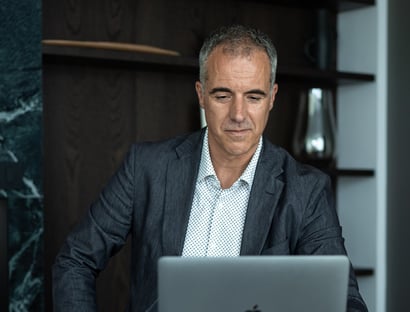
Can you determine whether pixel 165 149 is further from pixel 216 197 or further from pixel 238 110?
pixel 238 110

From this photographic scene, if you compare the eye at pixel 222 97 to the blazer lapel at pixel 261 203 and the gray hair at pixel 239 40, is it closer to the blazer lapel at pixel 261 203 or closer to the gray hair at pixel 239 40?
the gray hair at pixel 239 40

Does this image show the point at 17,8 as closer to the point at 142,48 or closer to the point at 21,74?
the point at 21,74

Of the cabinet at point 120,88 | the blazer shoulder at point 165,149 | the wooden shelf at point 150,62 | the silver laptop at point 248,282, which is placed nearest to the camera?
the silver laptop at point 248,282

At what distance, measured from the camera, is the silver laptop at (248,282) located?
56.1 inches

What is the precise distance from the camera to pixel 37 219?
9.36ft

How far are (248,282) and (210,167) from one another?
2.55ft

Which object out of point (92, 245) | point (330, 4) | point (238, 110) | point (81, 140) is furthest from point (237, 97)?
point (330, 4)

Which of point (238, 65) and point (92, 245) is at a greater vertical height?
point (238, 65)

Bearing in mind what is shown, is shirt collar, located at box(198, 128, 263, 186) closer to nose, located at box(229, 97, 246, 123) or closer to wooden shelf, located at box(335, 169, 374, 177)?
nose, located at box(229, 97, 246, 123)

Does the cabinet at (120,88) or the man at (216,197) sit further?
the cabinet at (120,88)

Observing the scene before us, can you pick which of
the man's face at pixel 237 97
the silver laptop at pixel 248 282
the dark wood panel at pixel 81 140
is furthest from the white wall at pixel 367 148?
the silver laptop at pixel 248 282

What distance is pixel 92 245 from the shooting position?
2064 millimetres

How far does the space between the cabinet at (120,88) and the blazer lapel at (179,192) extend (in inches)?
37.4

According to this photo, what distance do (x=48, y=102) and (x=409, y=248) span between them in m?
1.64
